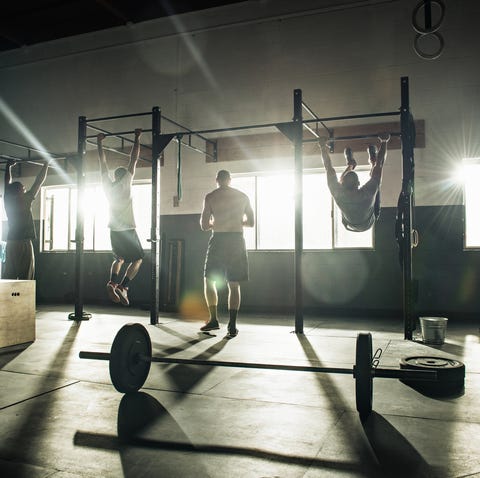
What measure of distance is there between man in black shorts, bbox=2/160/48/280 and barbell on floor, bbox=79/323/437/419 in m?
3.70

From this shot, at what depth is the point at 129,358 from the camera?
2748 millimetres

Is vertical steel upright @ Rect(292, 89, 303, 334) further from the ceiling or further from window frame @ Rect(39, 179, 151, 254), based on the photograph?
window frame @ Rect(39, 179, 151, 254)

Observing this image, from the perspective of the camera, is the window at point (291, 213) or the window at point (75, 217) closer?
the window at point (291, 213)

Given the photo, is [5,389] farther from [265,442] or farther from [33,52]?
Result: [33,52]

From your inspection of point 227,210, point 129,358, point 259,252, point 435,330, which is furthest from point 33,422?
point 259,252

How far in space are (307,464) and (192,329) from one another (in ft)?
11.7

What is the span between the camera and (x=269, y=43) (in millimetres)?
7324

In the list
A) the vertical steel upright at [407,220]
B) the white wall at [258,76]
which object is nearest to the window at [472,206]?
the white wall at [258,76]

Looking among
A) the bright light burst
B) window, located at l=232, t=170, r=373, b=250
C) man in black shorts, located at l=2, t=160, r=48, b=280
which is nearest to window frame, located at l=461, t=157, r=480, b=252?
window, located at l=232, t=170, r=373, b=250

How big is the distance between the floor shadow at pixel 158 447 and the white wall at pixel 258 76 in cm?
523

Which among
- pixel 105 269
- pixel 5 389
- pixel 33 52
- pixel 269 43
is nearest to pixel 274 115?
pixel 269 43

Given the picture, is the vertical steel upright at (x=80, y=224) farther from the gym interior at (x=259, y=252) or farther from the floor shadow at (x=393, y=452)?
the floor shadow at (x=393, y=452)

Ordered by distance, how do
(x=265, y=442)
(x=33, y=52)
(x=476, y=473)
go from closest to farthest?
(x=476, y=473) < (x=265, y=442) < (x=33, y=52)

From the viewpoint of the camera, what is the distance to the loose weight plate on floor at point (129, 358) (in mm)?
2637
